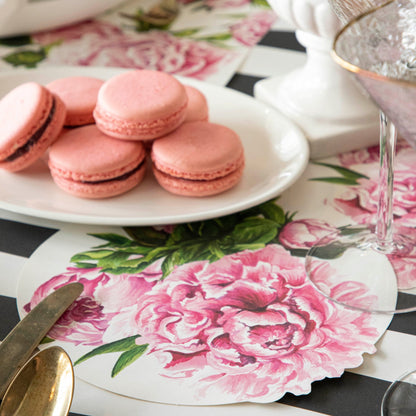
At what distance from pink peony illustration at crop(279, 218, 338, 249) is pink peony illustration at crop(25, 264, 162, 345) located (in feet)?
0.44

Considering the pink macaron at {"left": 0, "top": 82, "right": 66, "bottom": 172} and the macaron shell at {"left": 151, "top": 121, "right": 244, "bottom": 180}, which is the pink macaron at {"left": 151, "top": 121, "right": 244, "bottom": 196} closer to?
the macaron shell at {"left": 151, "top": 121, "right": 244, "bottom": 180}

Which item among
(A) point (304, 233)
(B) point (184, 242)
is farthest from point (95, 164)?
(A) point (304, 233)

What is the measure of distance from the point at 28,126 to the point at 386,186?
36cm

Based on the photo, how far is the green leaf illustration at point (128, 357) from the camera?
1.69ft

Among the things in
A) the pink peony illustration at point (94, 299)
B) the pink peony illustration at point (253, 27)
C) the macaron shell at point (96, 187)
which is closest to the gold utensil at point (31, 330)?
the pink peony illustration at point (94, 299)

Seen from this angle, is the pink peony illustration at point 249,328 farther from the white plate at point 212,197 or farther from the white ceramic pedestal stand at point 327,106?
the white ceramic pedestal stand at point 327,106

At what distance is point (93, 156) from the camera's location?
0.68 meters

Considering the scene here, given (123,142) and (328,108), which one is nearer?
(123,142)

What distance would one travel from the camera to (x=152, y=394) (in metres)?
0.49

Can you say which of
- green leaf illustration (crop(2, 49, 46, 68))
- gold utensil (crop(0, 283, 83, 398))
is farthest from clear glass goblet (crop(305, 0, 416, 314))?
green leaf illustration (crop(2, 49, 46, 68))

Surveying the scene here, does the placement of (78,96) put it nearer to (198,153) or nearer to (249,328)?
(198,153)

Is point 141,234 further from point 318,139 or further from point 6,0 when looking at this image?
point 6,0

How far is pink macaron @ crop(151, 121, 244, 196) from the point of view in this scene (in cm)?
67

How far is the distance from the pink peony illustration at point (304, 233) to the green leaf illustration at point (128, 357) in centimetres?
19
